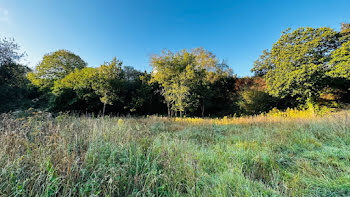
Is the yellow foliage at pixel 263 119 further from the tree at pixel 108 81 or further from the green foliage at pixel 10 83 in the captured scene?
the green foliage at pixel 10 83

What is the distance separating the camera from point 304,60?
7.43m

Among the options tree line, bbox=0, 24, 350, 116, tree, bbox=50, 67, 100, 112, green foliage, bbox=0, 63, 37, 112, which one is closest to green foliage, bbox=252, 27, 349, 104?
tree line, bbox=0, 24, 350, 116

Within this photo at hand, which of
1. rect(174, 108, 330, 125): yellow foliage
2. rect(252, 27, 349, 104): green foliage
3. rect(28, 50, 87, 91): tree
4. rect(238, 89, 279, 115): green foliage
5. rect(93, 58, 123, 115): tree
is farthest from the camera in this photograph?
rect(28, 50, 87, 91): tree

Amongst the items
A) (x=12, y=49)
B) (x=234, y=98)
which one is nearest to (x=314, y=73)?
(x=234, y=98)

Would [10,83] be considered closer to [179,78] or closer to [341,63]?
[179,78]

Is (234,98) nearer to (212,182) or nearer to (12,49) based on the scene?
(212,182)

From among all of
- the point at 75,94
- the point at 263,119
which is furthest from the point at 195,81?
the point at 75,94

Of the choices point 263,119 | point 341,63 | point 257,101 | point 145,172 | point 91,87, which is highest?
point 341,63

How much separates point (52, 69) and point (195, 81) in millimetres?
15481

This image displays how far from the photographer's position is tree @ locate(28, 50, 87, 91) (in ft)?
41.3

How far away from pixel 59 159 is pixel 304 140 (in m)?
4.77

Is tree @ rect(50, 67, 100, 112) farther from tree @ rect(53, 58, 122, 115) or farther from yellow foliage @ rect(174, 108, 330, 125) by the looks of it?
yellow foliage @ rect(174, 108, 330, 125)

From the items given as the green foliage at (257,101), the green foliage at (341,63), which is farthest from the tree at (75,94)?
the green foliage at (341,63)

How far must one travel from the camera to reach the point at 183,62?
9562mm
